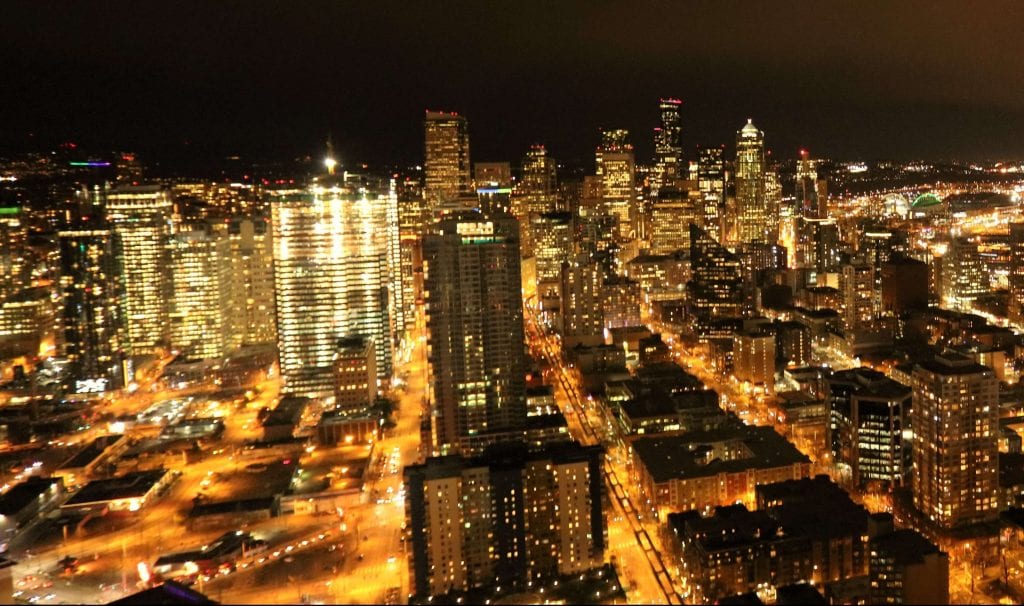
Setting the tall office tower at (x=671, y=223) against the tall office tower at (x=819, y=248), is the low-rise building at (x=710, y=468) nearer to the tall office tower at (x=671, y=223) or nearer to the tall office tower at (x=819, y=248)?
the tall office tower at (x=819, y=248)

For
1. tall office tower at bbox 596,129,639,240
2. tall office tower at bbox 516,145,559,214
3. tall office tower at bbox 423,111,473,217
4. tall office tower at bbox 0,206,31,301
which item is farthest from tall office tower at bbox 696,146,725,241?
tall office tower at bbox 0,206,31,301

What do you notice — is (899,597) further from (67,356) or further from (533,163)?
(533,163)

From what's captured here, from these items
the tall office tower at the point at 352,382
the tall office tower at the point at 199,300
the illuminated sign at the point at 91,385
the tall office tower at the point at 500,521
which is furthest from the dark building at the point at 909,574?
the tall office tower at the point at 199,300

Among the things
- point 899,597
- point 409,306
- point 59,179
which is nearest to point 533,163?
point 409,306

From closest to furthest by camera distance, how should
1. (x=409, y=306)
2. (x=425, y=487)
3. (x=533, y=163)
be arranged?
(x=425, y=487)
(x=409, y=306)
(x=533, y=163)

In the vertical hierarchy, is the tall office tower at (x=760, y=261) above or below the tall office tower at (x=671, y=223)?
below

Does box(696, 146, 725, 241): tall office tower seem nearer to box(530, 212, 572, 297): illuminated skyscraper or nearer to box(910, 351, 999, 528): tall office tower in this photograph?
box(530, 212, 572, 297): illuminated skyscraper
